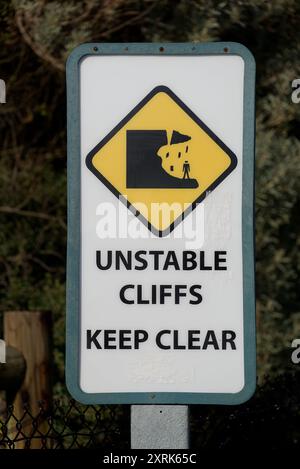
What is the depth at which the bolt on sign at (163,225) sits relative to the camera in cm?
300

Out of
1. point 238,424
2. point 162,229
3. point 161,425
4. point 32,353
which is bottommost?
point 238,424

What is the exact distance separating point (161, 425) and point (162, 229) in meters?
0.62

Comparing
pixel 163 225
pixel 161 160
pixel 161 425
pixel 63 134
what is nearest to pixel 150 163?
pixel 161 160

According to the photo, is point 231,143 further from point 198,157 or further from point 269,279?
point 269,279

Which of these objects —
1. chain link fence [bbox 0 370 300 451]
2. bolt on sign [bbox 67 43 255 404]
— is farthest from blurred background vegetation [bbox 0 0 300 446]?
bolt on sign [bbox 67 43 255 404]

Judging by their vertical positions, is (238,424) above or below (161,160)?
below

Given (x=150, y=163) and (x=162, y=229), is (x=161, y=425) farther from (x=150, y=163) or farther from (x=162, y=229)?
(x=150, y=163)

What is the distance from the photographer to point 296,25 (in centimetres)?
848

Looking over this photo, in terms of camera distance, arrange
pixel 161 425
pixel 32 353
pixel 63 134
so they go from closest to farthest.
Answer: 1. pixel 161 425
2. pixel 32 353
3. pixel 63 134

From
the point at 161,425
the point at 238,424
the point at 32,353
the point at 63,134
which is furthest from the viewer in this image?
the point at 63,134

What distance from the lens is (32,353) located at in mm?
6090

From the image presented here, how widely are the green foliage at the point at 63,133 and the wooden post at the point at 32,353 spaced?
1848 millimetres

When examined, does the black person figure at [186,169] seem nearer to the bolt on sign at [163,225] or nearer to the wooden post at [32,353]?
the bolt on sign at [163,225]
